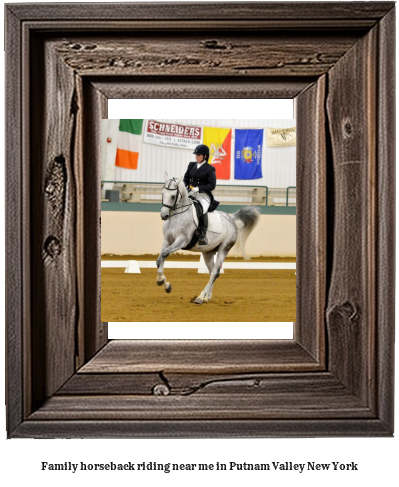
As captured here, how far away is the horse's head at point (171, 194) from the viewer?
160 cm

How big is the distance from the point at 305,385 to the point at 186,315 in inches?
15.7

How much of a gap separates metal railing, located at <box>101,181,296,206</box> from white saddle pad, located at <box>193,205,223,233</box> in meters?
0.07

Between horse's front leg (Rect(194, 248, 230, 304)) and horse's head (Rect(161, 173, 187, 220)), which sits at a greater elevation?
horse's head (Rect(161, 173, 187, 220))

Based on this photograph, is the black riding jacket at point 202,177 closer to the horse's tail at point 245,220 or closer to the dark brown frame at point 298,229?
the horse's tail at point 245,220

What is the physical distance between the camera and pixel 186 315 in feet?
5.28

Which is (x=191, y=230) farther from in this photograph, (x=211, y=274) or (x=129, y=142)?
(x=129, y=142)

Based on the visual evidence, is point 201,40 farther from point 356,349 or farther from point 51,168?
point 356,349

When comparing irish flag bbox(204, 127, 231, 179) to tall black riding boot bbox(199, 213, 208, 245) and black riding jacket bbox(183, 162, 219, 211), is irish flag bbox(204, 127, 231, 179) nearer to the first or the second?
black riding jacket bbox(183, 162, 219, 211)

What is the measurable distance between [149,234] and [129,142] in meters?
0.27

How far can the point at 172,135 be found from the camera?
157cm

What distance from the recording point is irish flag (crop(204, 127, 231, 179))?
159 centimetres

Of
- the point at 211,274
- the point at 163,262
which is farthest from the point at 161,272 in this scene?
the point at 211,274

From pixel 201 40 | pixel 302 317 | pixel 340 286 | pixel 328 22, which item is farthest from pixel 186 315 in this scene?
pixel 328 22

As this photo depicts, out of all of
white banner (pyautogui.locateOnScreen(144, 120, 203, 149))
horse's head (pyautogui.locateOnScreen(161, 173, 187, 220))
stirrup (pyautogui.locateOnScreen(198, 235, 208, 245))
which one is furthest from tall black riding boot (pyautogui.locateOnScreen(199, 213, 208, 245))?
white banner (pyautogui.locateOnScreen(144, 120, 203, 149))
